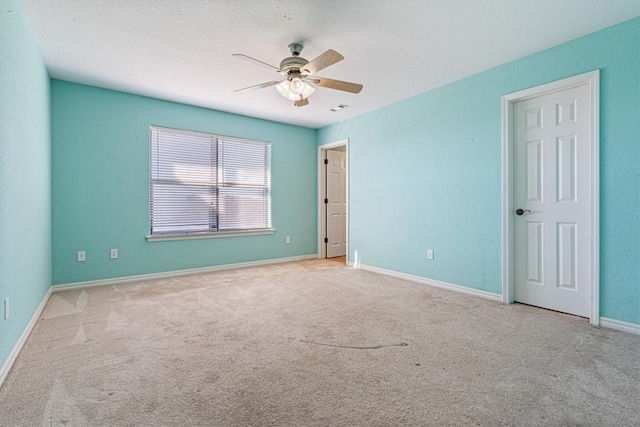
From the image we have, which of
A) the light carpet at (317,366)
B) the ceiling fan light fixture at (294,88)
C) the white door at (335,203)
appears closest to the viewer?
the light carpet at (317,366)

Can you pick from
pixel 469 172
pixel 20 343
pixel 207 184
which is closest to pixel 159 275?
pixel 207 184

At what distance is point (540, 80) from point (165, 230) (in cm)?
474

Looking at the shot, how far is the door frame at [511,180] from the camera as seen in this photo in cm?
257

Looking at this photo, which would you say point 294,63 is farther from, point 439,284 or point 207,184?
point 439,284

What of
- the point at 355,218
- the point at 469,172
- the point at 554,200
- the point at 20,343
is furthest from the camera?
the point at 355,218

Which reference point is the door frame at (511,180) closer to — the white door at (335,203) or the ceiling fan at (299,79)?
the ceiling fan at (299,79)

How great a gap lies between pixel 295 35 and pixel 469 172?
237cm

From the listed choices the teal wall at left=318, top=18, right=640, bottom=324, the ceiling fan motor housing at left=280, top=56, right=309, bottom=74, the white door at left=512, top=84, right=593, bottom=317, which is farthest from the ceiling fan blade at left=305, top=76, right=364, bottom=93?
the white door at left=512, top=84, right=593, bottom=317

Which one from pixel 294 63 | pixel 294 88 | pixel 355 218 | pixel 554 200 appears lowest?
pixel 355 218

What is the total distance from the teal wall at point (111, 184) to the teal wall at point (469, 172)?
214 centimetres

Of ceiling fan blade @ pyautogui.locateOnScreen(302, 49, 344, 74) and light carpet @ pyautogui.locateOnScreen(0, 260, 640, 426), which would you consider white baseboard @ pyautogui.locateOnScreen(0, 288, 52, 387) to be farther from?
ceiling fan blade @ pyautogui.locateOnScreen(302, 49, 344, 74)

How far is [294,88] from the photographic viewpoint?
9.25 ft

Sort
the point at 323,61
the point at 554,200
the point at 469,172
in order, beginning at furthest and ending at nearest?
1. the point at 469,172
2. the point at 554,200
3. the point at 323,61

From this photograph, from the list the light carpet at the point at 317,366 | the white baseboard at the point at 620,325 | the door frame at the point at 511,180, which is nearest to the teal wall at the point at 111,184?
the light carpet at the point at 317,366
